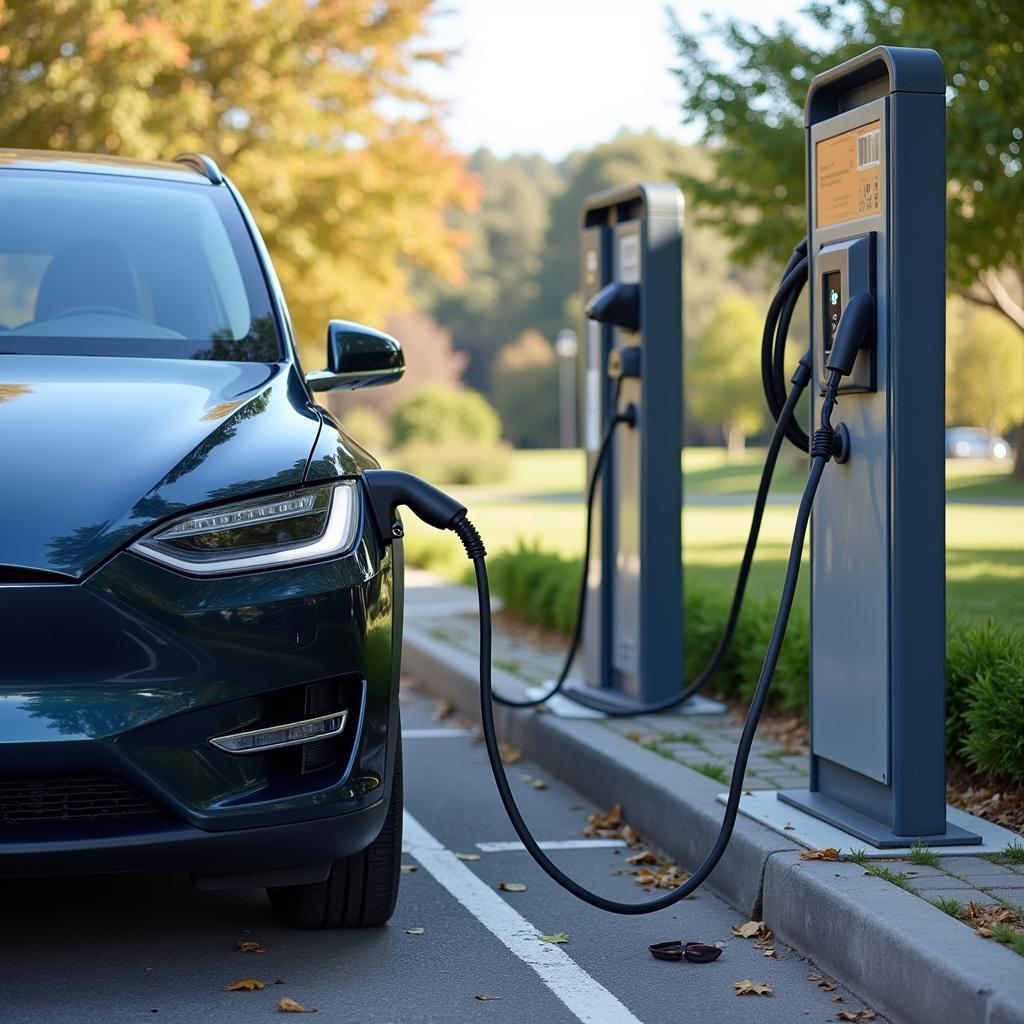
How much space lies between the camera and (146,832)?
10.7 ft

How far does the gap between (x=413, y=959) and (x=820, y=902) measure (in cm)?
96

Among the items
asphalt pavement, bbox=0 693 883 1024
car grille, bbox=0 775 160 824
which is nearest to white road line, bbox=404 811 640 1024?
asphalt pavement, bbox=0 693 883 1024

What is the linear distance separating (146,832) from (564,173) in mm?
123993

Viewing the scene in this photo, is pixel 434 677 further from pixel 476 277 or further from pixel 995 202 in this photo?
pixel 476 277

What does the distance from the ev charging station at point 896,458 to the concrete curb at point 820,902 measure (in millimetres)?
305

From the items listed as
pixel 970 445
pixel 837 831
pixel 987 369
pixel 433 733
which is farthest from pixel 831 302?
pixel 970 445

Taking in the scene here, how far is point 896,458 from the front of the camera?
13.4ft

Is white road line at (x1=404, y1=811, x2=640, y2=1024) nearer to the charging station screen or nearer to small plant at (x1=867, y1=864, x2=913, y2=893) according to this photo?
small plant at (x1=867, y1=864, x2=913, y2=893)

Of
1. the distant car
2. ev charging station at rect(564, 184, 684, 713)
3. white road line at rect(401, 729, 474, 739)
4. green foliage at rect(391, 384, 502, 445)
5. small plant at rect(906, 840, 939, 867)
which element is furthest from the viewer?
the distant car

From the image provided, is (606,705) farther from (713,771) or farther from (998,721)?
(998,721)

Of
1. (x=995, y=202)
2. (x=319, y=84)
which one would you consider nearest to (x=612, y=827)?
(x=995, y=202)

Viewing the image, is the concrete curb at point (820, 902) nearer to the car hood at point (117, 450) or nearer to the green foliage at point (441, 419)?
the car hood at point (117, 450)

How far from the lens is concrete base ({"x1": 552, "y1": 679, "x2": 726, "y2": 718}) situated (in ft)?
21.1

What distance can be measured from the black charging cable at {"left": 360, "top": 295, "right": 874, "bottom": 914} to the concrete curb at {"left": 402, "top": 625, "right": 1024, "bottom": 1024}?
0.56 ft
